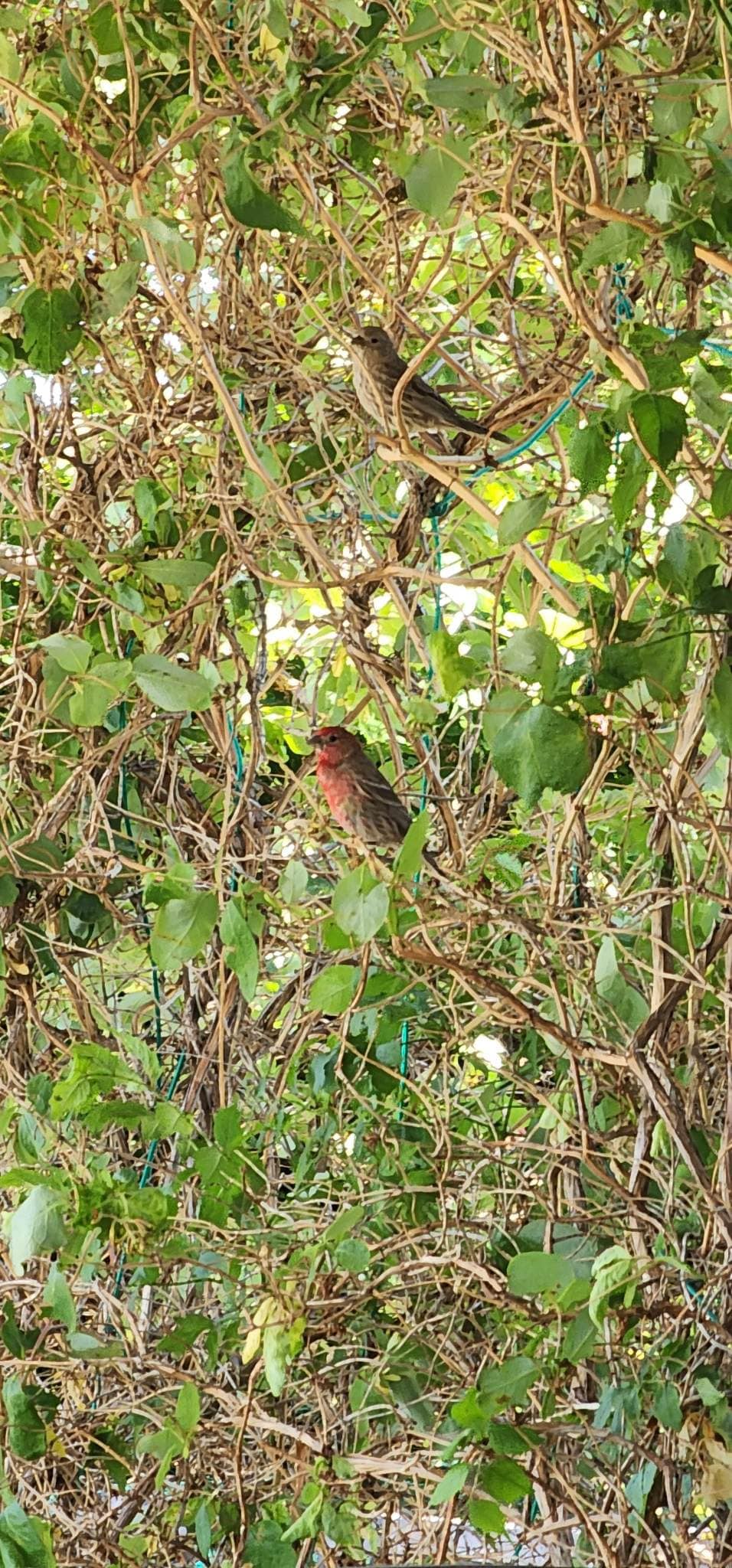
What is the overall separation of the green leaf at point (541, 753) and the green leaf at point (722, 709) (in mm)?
95

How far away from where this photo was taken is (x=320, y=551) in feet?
5.32

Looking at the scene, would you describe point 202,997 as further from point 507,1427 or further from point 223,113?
point 223,113

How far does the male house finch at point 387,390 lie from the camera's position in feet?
5.66

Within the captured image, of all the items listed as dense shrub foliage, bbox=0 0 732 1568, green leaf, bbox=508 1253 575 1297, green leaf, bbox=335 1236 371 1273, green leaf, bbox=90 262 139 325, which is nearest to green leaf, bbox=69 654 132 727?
dense shrub foliage, bbox=0 0 732 1568

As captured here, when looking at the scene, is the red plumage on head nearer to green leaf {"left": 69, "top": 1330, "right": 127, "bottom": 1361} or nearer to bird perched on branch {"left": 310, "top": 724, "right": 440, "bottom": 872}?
bird perched on branch {"left": 310, "top": 724, "right": 440, "bottom": 872}

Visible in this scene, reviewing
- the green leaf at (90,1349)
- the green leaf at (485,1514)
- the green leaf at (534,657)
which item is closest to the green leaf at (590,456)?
the green leaf at (534,657)

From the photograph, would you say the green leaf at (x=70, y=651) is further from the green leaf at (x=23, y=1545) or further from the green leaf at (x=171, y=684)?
the green leaf at (x=23, y=1545)

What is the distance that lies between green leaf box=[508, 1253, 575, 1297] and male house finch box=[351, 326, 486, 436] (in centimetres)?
82

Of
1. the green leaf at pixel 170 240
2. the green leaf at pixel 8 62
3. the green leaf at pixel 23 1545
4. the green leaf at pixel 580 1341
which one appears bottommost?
the green leaf at pixel 23 1545

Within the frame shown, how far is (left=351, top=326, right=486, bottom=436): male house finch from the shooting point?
1727 millimetres

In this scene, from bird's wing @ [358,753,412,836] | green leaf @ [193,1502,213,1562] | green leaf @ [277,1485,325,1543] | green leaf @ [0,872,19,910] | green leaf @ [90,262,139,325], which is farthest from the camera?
green leaf @ [0,872,19,910]

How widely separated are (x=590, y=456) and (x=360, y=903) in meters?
0.39

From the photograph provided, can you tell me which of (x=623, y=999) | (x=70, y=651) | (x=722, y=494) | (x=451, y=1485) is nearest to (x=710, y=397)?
(x=722, y=494)

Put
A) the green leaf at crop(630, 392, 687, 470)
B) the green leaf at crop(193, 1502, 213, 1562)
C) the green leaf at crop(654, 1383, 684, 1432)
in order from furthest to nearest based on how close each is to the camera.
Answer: the green leaf at crop(193, 1502, 213, 1562)
the green leaf at crop(654, 1383, 684, 1432)
the green leaf at crop(630, 392, 687, 470)
